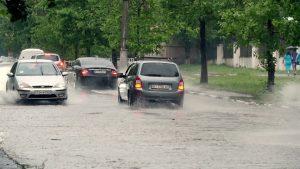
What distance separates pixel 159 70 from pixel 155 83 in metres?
0.76

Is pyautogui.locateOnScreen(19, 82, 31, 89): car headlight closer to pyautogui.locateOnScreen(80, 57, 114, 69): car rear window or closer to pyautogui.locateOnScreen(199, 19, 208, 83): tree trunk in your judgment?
pyautogui.locateOnScreen(80, 57, 114, 69): car rear window

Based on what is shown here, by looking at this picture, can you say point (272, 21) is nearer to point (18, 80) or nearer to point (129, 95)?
point (129, 95)

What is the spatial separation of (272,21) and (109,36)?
18489 mm

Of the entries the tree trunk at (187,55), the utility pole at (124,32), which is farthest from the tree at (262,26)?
the tree trunk at (187,55)

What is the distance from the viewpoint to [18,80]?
78.5ft

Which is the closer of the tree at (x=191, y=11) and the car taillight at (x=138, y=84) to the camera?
the car taillight at (x=138, y=84)

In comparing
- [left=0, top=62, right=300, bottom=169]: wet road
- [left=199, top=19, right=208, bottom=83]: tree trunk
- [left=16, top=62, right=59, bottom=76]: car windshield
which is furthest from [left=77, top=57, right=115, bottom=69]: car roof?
[left=0, top=62, right=300, bottom=169]: wet road

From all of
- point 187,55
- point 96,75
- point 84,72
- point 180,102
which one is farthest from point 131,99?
point 187,55

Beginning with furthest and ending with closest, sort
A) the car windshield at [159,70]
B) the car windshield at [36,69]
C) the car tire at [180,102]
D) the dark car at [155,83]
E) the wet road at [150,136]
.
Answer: the car windshield at [36,69]
the car windshield at [159,70]
the car tire at [180,102]
the dark car at [155,83]
the wet road at [150,136]

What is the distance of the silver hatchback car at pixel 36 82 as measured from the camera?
Result: 2362cm

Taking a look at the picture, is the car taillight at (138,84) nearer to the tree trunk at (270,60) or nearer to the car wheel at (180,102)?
the car wheel at (180,102)

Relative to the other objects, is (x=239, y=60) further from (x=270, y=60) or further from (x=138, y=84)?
(x=138, y=84)

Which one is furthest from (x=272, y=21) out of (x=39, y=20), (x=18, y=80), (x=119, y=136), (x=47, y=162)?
(x=39, y=20)

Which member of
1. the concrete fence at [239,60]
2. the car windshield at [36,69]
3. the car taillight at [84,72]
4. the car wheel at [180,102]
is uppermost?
the car windshield at [36,69]
